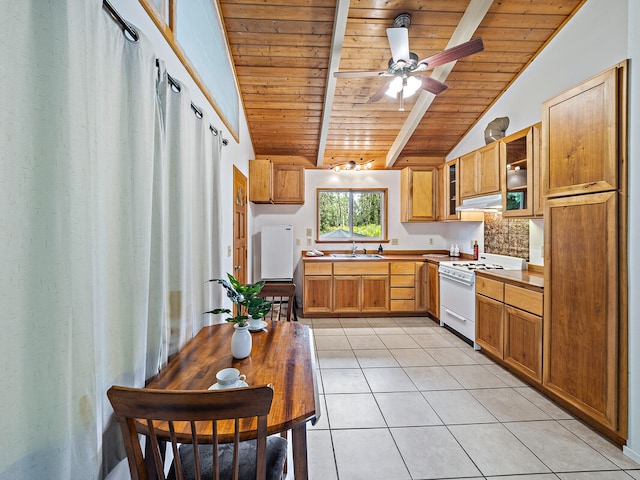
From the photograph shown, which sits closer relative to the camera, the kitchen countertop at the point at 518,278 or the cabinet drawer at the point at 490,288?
the kitchen countertop at the point at 518,278

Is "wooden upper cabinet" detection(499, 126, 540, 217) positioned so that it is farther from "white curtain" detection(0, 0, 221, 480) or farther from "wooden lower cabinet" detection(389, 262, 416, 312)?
"white curtain" detection(0, 0, 221, 480)

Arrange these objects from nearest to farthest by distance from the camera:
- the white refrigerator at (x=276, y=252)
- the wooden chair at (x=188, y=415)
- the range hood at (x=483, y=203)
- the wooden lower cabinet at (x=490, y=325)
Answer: the wooden chair at (x=188, y=415)
the wooden lower cabinet at (x=490, y=325)
the range hood at (x=483, y=203)
the white refrigerator at (x=276, y=252)

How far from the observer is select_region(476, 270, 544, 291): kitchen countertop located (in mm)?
2592

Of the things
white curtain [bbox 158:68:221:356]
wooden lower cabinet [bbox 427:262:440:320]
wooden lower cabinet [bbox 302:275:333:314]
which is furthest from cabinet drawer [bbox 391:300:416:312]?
white curtain [bbox 158:68:221:356]

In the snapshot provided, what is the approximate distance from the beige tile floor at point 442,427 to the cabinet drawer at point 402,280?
144 centimetres

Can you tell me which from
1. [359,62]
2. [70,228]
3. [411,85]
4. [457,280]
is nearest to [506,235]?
[457,280]

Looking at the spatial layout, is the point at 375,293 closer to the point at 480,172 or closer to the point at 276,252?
the point at 276,252

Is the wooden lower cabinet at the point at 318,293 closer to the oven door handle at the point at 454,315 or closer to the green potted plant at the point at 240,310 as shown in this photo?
the oven door handle at the point at 454,315

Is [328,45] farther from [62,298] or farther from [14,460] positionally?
[14,460]

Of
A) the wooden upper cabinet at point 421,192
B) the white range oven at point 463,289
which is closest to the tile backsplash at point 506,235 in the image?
the white range oven at point 463,289

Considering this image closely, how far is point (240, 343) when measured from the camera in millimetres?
1490

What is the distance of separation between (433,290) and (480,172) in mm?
1723

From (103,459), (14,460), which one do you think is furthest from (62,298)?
(103,459)

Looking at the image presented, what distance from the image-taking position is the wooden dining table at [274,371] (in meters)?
1.08
